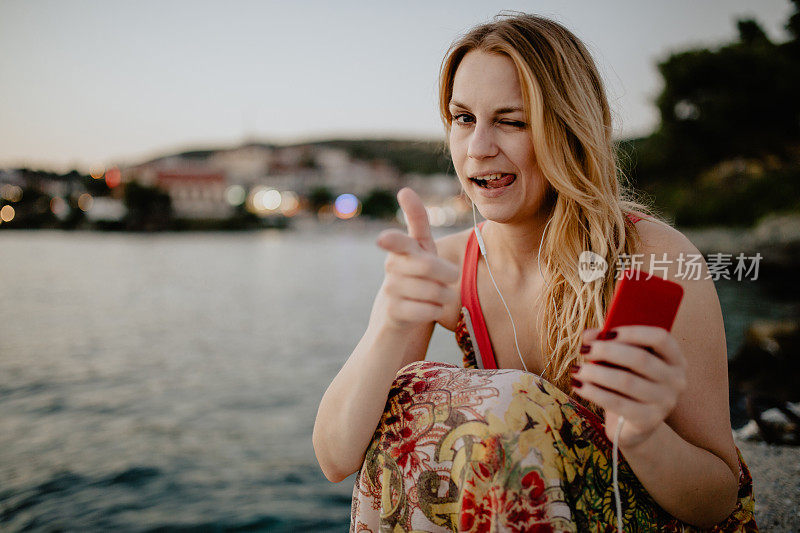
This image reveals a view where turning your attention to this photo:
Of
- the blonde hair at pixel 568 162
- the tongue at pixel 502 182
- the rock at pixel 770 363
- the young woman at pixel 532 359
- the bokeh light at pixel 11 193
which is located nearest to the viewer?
the young woman at pixel 532 359

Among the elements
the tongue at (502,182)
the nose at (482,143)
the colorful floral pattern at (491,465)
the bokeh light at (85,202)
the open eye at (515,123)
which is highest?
the bokeh light at (85,202)

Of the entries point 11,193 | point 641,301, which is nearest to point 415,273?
point 641,301

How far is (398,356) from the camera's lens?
145 cm

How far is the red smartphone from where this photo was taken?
44.7 inches

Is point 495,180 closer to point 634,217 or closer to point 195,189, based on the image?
point 634,217

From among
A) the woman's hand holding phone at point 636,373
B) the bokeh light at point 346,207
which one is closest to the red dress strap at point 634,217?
the woman's hand holding phone at point 636,373

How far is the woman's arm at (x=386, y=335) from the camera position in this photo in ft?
3.81

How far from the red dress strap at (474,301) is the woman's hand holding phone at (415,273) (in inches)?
39.9

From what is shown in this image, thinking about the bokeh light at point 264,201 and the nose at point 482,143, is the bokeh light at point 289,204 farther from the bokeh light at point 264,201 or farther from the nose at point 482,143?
the nose at point 482,143

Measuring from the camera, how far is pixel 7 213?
217ft

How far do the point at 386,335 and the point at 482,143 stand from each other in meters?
0.89

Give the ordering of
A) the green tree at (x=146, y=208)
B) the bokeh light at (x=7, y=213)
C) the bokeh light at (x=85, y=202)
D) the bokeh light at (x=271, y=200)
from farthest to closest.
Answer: the bokeh light at (x=271, y=200)
the bokeh light at (x=85, y=202)
the green tree at (x=146, y=208)
the bokeh light at (x=7, y=213)

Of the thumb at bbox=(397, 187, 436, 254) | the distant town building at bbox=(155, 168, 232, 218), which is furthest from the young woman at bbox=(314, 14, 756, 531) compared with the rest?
the distant town building at bbox=(155, 168, 232, 218)

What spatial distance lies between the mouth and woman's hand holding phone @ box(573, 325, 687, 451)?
0.96m
